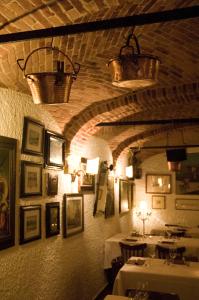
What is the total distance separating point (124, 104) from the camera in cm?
534

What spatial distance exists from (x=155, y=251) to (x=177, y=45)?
4729mm

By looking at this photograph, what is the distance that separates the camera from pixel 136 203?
37.4 feet

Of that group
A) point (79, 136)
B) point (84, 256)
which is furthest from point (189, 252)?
point (79, 136)

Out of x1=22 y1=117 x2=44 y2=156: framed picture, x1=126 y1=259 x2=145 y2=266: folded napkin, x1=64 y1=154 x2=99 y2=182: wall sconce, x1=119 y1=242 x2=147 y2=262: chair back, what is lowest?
x1=119 y1=242 x2=147 y2=262: chair back

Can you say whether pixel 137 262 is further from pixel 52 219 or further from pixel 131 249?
pixel 131 249

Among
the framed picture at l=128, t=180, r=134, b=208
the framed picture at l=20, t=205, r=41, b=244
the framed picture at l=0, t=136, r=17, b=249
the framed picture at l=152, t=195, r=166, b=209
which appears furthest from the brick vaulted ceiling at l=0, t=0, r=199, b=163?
the framed picture at l=152, t=195, r=166, b=209

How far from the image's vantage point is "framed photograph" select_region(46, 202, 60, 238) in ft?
15.3

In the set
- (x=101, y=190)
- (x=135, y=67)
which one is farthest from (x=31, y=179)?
(x=101, y=190)

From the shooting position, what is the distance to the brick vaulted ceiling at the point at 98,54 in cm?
281

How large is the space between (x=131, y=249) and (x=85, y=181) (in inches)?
69.0

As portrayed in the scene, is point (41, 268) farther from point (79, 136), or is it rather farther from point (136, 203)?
point (136, 203)

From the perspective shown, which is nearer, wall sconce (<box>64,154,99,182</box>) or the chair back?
wall sconce (<box>64,154,99,182</box>)

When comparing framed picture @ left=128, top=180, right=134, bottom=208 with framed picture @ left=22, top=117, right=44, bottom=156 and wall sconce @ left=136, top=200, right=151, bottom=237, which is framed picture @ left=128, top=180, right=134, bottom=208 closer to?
wall sconce @ left=136, top=200, right=151, bottom=237

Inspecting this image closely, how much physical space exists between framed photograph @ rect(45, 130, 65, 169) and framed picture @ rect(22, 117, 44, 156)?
0.42 feet
